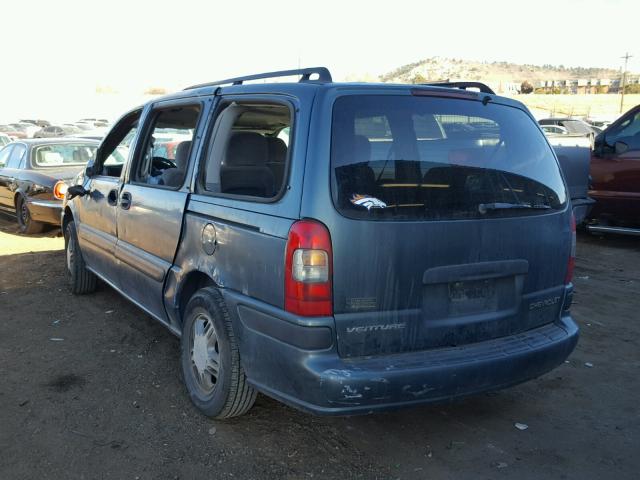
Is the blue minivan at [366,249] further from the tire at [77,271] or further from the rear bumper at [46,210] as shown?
the rear bumper at [46,210]

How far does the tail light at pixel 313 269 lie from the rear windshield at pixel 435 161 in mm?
175

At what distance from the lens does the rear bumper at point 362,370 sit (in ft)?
8.57

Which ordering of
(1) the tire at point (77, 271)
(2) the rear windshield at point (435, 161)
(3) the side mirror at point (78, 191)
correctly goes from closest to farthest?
1. (2) the rear windshield at point (435, 161)
2. (3) the side mirror at point (78, 191)
3. (1) the tire at point (77, 271)

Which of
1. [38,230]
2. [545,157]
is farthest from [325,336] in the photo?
[38,230]

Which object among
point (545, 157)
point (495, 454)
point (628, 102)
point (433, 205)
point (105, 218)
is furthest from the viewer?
point (628, 102)

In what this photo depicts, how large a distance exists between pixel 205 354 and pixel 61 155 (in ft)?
25.3

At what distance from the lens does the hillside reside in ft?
501

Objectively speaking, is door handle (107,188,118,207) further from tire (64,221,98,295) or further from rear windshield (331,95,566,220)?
rear windshield (331,95,566,220)

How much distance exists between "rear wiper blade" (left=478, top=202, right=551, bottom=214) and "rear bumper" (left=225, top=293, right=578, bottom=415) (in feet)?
2.25

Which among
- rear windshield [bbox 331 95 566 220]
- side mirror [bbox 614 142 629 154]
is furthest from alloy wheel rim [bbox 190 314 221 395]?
side mirror [bbox 614 142 629 154]

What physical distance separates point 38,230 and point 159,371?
6.42m

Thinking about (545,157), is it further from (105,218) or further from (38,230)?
(38,230)

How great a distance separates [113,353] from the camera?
4402 mm

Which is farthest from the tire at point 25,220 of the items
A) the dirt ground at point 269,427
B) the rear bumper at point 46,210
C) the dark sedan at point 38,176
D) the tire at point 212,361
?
the tire at point 212,361
